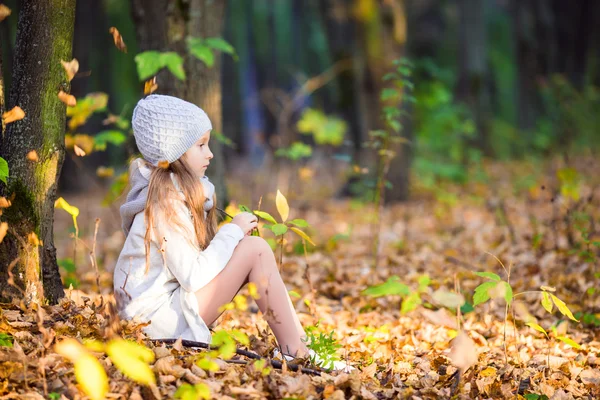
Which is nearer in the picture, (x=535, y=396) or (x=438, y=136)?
(x=535, y=396)

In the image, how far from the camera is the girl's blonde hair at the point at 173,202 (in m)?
2.65

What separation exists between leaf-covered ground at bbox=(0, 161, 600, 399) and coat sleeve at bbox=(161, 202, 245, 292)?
0.99 ft

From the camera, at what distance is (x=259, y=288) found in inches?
108

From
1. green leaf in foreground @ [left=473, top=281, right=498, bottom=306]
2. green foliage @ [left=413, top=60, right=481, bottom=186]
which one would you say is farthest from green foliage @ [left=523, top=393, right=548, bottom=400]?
green foliage @ [left=413, top=60, right=481, bottom=186]

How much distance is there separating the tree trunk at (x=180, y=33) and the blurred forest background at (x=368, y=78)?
1cm

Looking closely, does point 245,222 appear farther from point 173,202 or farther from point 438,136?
point 438,136

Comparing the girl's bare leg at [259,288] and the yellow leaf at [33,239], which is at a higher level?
the yellow leaf at [33,239]

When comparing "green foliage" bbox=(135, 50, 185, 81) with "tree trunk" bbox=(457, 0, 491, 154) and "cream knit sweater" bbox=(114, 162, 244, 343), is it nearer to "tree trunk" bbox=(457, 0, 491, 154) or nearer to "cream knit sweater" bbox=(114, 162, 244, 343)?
"cream knit sweater" bbox=(114, 162, 244, 343)

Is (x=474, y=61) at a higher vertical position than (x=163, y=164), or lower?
higher

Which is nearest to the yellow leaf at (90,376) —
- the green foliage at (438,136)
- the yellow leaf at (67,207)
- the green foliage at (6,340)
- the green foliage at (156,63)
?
the green foliage at (6,340)

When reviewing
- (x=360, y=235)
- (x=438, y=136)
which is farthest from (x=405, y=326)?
(x=438, y=136)

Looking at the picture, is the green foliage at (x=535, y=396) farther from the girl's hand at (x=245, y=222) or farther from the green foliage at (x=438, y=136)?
the green foliage at (x=438, y=136)

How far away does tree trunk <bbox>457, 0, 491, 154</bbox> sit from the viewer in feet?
41.9

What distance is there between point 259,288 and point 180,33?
2483 mm
